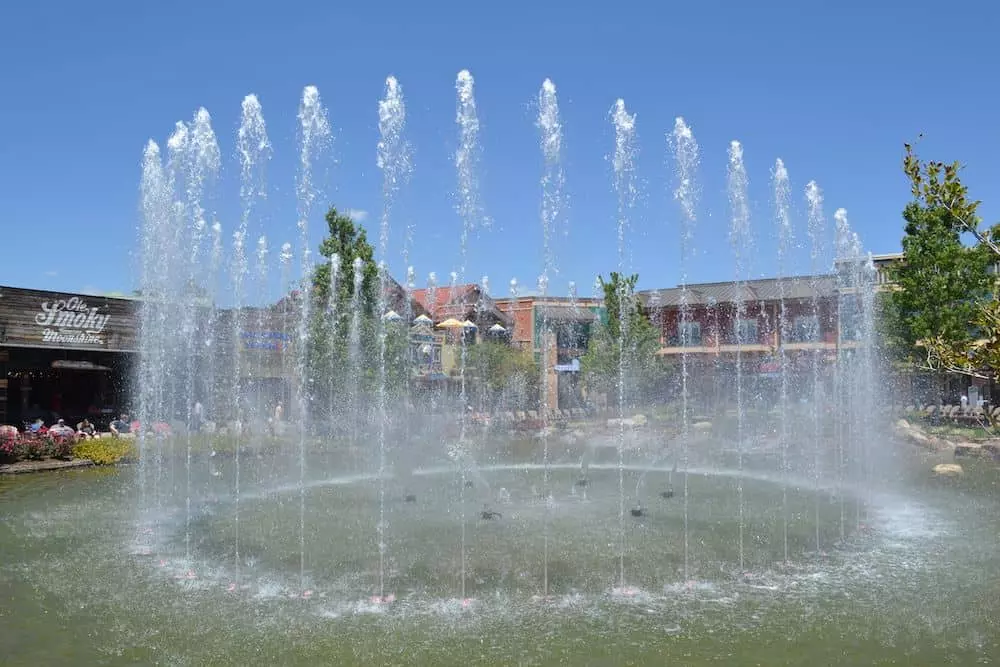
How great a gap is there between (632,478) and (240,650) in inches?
518

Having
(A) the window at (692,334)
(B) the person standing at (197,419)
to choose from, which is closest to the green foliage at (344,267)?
(B) the person standing at (197,419)

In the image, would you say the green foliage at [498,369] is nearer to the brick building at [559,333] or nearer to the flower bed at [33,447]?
the brick building at [559,333]

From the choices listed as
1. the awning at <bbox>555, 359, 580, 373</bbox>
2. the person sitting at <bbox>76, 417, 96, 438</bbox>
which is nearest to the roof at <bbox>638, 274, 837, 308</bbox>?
the awning at <bbox>555, 359, 580, 373</bbox>

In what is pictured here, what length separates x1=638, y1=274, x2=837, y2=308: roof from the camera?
53.0 m

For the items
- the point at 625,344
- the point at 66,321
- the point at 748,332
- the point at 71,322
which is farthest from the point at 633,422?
the point at 66,321

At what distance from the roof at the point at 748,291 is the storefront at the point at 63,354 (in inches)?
1313

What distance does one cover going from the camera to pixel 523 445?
1166 inches

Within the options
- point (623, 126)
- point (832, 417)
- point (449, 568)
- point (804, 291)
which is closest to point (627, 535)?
point (449, 568)

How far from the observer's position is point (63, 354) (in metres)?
29.1

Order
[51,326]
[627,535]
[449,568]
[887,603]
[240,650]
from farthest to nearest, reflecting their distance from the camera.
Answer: [51,326]
[627,535]
[449,568]
[887,603]
[240,650]

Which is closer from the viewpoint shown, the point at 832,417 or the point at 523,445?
the point at 523,445

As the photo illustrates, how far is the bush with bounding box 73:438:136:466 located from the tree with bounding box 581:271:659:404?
88.3 feet

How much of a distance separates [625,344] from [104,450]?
28.7 metres

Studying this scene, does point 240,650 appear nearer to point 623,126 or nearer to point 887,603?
point 887,603
